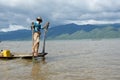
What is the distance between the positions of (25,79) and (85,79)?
9.95ft

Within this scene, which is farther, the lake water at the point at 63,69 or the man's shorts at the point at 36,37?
the man's shorts at the point at 36,37

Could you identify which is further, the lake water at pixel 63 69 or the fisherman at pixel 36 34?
the fisherman at pixel 36 34

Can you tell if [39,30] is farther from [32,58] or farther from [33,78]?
[33,78]

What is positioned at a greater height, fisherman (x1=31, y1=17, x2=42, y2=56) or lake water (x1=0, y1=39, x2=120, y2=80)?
fisherman (x1=31, y1=17, x2=42, y2=56)

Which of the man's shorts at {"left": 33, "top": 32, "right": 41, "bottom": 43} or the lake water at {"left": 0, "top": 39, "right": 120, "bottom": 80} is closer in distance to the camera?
the lake water at {"left": 0, "top": 39, "right": 120, "bottom": 80}

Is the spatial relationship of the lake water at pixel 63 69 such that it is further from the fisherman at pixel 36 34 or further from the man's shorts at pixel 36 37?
the man's shorts at pixel 36 37

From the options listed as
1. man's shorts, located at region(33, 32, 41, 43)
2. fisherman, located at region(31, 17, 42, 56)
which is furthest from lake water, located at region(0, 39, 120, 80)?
man's shorts, located at region(33, 32, 41, 43)

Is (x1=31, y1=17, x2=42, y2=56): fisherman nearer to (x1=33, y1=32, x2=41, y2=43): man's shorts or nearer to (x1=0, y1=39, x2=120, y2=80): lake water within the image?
(x1=33, y1=32, x2=41, y2=43): man's shorts

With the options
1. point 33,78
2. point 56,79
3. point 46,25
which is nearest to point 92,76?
point 56,79

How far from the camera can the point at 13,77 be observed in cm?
1412

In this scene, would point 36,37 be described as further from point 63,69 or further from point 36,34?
point 63,69

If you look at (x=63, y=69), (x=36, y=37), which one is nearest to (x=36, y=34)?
(x=36, y=37)

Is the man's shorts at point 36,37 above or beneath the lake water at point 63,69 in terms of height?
above

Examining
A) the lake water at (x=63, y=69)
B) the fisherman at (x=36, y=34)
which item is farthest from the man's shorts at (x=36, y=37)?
the lake water at (x=63, y=69)
